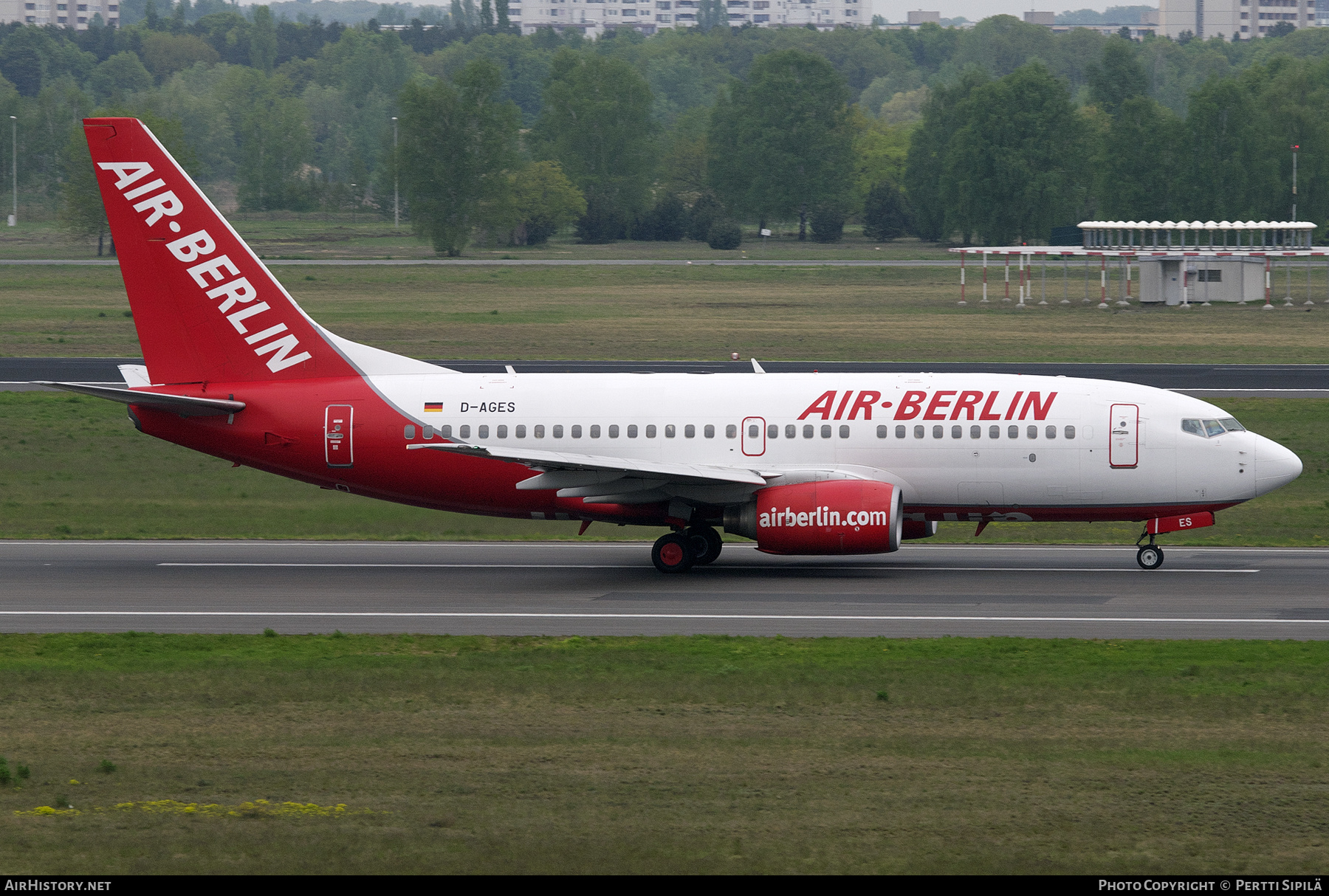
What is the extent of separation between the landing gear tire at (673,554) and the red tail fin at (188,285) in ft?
25.6

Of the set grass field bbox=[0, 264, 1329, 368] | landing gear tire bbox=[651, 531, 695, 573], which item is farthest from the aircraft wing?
grass field bbox=[0, 264, 1329, 368]

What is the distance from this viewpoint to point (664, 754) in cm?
1859

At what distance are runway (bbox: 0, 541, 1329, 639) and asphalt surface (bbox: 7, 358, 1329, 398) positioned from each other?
84.0 feet

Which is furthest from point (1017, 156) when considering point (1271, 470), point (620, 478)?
point (620, 478)

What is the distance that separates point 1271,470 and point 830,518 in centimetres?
930

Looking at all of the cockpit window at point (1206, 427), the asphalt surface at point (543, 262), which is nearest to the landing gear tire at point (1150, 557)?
the cockpit window at point (1206, 427)

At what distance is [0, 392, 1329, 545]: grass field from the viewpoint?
36.9 meters

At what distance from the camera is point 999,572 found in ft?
109

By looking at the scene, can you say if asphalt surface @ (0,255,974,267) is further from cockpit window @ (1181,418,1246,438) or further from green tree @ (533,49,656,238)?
cockpit window @ (1181,418,1246,438)

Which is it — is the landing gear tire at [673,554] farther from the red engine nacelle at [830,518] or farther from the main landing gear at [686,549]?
the red engine nacelle at [830,518]

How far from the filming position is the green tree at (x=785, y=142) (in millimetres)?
185875

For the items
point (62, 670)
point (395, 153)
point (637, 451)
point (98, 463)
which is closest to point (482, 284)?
point (395, 153)

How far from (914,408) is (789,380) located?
2.81m

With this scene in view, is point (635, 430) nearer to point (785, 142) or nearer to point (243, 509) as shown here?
point (243, 509)
